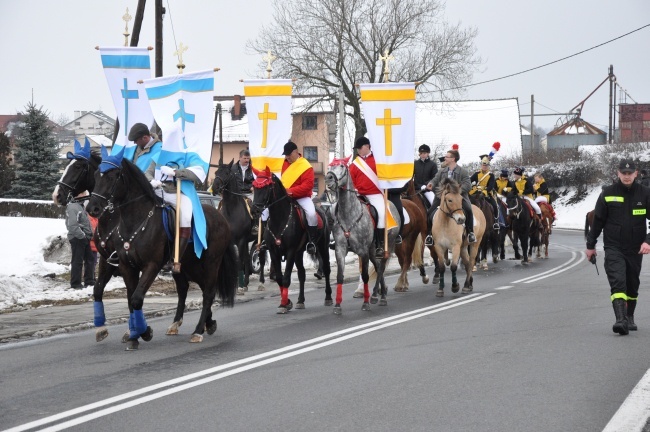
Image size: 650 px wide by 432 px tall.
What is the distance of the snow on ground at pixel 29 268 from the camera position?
15758mm

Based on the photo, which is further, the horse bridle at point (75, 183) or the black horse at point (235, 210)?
the black horse at point (235, 210)

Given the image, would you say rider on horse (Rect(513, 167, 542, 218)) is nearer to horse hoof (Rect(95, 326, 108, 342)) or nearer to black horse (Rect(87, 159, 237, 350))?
black horse (Rect(87, 159, 237, 350))

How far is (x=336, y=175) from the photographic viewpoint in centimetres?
1373

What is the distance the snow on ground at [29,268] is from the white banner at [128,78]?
11.0 ft

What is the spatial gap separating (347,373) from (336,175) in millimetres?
5618

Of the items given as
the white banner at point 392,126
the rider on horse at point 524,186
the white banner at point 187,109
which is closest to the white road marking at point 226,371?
the white banner at point 392,126

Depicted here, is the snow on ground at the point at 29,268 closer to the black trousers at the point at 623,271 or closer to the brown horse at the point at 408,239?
the brown horse at the point at 408,239

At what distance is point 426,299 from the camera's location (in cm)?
1538

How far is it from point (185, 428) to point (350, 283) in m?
13.2

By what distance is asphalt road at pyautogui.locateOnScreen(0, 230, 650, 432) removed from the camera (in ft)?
22.1

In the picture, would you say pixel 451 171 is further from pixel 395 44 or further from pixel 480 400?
pixel 395 44

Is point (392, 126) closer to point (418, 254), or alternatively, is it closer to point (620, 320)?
point (418, 254)

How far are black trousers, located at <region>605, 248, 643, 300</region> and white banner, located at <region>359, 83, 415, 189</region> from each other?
474cm

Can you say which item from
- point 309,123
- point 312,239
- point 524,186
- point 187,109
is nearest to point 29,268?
point 312,239
